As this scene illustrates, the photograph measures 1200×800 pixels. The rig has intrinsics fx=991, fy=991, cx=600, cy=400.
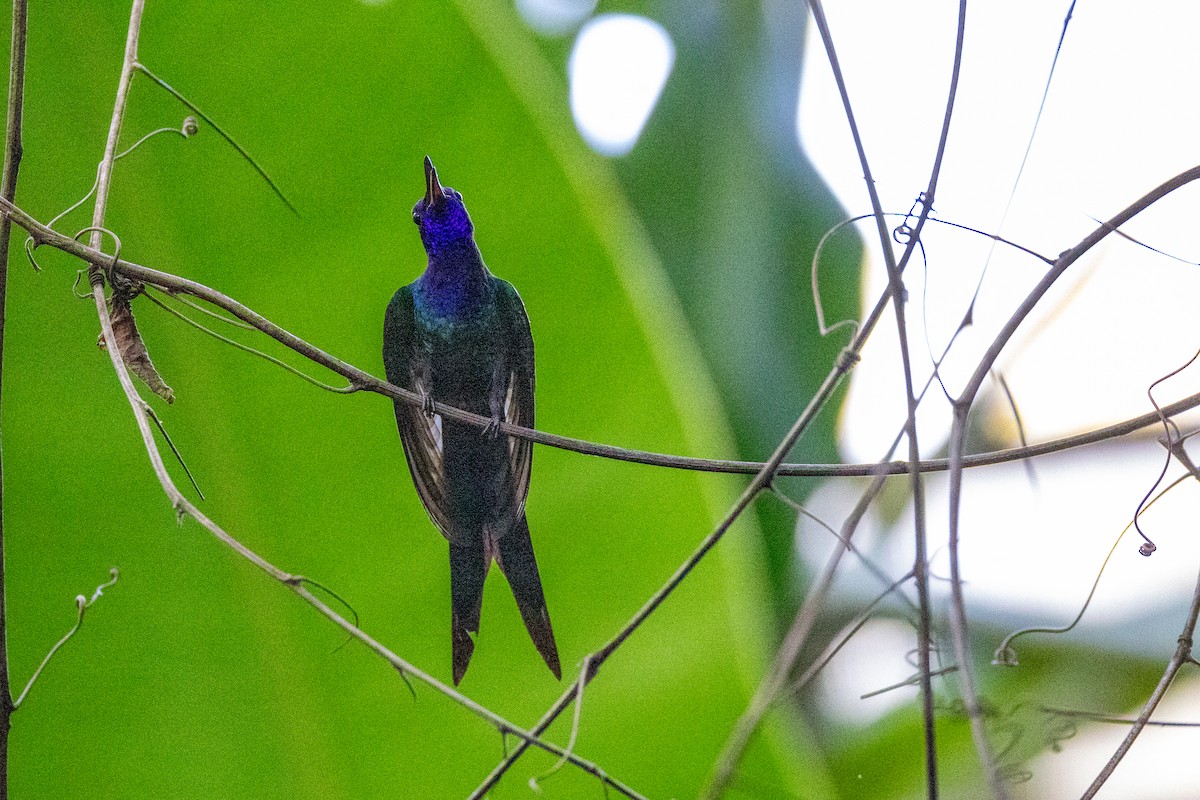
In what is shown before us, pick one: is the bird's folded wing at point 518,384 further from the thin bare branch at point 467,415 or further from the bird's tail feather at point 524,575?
the thin bare branch at point 467,415

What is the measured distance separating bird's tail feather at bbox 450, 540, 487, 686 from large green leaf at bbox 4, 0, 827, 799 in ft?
0.05

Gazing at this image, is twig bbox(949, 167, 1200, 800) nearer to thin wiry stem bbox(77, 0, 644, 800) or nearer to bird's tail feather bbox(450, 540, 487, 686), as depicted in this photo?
thin wiry stem bbox(77, 0, 644, 800)

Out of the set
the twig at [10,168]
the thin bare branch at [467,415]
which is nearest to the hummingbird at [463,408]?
the thin bare branch at [467,415]

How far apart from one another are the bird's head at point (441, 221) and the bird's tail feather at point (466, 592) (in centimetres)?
21

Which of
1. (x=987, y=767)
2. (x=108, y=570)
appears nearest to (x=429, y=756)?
(x=108, y=570)

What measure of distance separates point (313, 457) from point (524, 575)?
20 centimetres

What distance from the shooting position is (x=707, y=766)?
794 mm

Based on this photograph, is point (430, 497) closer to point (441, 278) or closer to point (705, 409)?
point (441, 278)

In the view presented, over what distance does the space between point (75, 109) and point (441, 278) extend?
309 millimetres

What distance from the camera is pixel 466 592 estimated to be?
2.26ft

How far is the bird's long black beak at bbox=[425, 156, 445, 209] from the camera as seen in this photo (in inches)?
24.0

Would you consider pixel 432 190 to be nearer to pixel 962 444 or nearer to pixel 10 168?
pixel 10 168

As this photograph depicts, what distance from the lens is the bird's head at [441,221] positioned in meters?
0.66

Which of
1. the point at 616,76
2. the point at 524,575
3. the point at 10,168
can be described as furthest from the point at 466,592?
the point at 616,76
